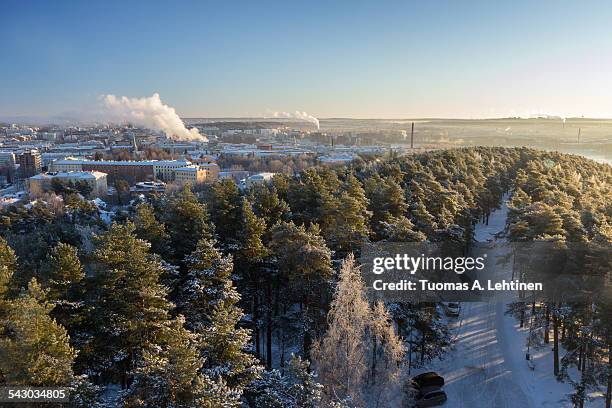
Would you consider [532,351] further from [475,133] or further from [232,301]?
[475,133]

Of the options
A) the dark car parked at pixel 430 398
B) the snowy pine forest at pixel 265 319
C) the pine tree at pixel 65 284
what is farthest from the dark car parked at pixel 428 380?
the pine tree at pixel 65 284

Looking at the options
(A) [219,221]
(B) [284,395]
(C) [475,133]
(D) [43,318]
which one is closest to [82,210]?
(A) [219,221]

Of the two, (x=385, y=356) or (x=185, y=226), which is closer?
(x=385, y=356)

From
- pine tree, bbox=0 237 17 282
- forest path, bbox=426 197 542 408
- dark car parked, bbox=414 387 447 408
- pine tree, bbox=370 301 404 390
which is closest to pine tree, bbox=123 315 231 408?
pine tree, bbox=370 301 404 390

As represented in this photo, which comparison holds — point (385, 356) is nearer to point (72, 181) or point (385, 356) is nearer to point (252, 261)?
point (252, 261)

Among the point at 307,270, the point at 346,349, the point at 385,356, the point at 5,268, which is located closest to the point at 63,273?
the point at 5,268

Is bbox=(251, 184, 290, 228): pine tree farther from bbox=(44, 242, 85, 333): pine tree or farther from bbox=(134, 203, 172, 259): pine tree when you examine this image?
bbox=(44, 242, 85, 333): pine tree
